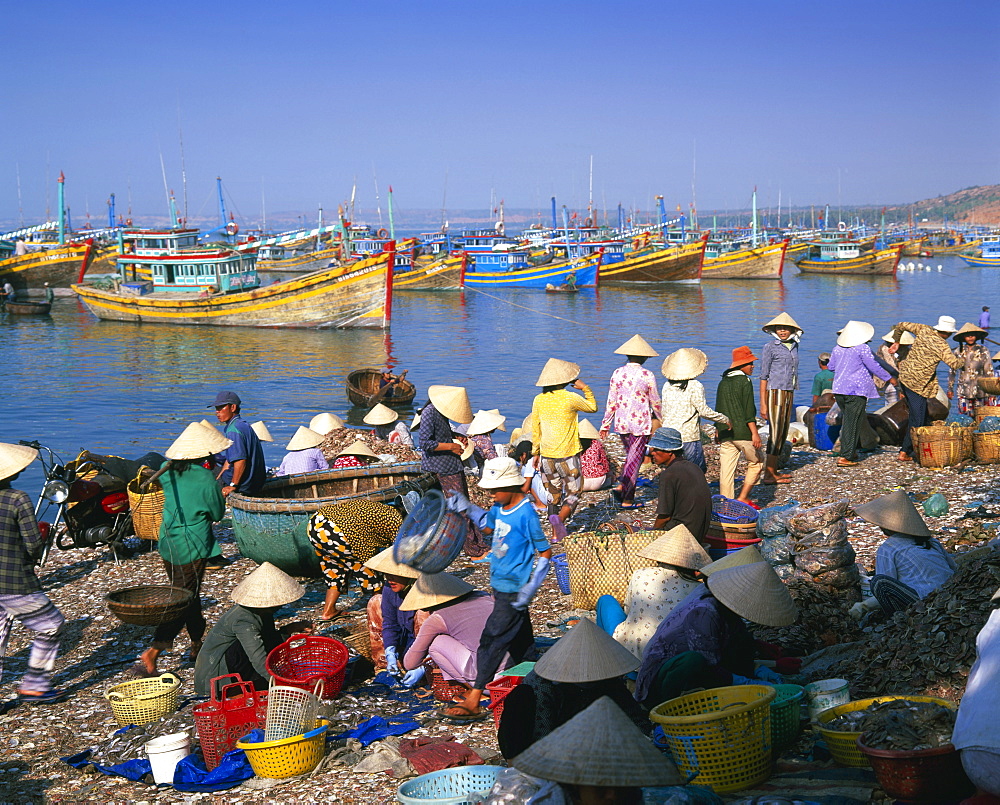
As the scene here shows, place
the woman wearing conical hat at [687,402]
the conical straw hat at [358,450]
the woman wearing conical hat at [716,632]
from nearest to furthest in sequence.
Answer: the woman wearing conical hat at [716,632]
the woman wearing conical hat at [687,402]
the conical straw hat at [358,450]

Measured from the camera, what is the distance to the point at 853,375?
→ 10828mm

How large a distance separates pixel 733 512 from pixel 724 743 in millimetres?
4068

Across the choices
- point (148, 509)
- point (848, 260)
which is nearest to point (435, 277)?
point (848, 260)

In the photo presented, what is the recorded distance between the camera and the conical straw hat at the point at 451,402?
856 centimetres

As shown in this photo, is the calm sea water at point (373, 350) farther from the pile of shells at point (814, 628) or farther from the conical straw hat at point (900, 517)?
the conical straw hat at point (900, 517)

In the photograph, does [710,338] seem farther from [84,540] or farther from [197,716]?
[197,716]

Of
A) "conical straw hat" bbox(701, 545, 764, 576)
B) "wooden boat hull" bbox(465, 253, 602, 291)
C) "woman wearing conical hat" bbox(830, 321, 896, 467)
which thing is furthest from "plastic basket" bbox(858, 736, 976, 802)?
"wooden boat hull" bbox(465, 253, 602, 291)

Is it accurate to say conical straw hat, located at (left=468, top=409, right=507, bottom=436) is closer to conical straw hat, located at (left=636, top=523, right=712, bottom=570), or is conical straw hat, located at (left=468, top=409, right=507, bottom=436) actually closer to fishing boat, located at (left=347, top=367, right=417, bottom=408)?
conical straw hat, located at (left=636, top=523, right=712, bottom=570)

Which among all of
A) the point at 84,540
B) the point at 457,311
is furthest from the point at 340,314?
the point at 84,540

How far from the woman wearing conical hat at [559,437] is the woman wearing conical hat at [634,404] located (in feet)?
2.03

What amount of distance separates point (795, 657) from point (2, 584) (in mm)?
4952

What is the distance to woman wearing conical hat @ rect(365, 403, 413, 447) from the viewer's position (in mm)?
11775

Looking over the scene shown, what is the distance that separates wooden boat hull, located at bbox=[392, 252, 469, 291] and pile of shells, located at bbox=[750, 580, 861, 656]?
2267 inches

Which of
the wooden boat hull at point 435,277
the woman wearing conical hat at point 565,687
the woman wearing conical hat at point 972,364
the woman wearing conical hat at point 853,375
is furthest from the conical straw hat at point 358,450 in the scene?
the wooden boat hull at point 435,277
